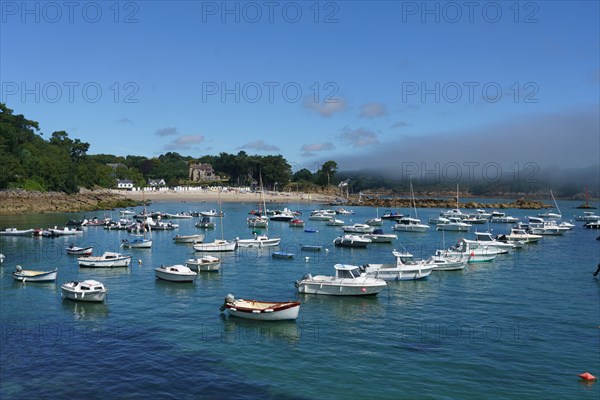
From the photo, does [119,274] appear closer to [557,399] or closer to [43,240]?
[43,240]

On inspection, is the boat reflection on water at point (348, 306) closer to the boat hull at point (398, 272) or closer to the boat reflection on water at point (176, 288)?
the boat hull at point (398, 272)

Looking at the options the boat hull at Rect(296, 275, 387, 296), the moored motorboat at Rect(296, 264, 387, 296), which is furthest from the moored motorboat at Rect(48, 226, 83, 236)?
the boat hull at Rect(296, 275, 387, 296)

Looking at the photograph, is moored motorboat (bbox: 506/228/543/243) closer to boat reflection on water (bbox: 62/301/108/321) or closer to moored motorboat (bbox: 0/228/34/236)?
boat reflection on water (bbox: 62/301/108/321)

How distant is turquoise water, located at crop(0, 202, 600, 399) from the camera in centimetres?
2489

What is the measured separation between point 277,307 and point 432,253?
44.0 metres

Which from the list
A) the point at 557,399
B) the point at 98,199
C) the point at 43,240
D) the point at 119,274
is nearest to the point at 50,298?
the point at 119,274

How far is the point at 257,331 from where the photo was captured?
33.6 m

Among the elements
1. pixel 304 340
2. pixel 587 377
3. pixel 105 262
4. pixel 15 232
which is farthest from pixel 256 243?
pixel 587 377

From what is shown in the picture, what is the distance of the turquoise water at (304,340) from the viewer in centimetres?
2489

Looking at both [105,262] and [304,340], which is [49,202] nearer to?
[105,262]

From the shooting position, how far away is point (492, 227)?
12031 centimetres

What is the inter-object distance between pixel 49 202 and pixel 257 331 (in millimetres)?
122128

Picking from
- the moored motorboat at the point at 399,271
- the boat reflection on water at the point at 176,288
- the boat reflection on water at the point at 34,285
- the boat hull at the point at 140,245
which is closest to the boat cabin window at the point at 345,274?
the moored motorboat at the point at 399,271

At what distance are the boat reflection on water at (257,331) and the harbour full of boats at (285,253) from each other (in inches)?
17.0
